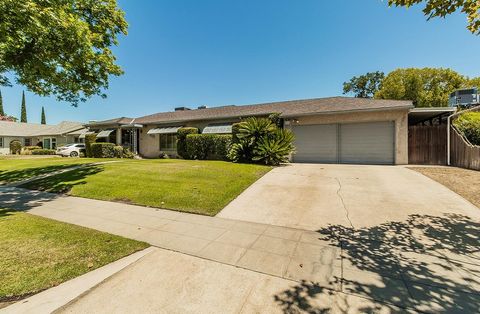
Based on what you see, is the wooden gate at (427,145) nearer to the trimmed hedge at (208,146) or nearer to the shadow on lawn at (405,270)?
the shadow on lawn at (405,270)

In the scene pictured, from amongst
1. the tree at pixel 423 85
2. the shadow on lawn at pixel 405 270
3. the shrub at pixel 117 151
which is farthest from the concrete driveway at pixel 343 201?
the tree at pixel 423 85

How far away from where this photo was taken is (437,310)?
8.40 ft

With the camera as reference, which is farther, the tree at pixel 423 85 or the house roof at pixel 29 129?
the house roof at pixel 29 129

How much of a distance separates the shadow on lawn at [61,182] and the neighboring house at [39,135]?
2361cm

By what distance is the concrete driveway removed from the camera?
19.0 ft

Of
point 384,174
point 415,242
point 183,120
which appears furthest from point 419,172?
point 183,120

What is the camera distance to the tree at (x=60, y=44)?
7.36 metres

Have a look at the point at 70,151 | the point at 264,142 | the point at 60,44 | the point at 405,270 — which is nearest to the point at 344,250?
the point at 405,270

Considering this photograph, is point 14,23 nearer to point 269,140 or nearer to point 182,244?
point 182,244

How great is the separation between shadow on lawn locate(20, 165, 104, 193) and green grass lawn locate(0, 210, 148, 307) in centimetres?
466

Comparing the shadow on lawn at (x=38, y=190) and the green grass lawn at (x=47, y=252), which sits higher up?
the shadow on lawn at (x=38, y=190)

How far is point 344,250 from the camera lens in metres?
4.11

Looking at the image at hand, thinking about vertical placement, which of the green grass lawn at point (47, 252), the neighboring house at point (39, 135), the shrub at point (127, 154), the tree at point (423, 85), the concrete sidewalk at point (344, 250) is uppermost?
the tree at point (423, 85)

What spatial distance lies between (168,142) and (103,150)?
5.98 metres
